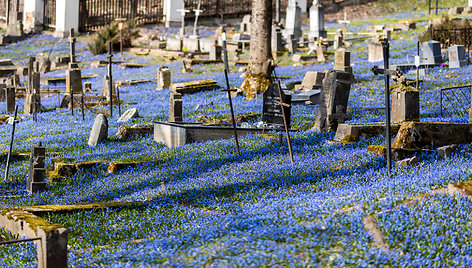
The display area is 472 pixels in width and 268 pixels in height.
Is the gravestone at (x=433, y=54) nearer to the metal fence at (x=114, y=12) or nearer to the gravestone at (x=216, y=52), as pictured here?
the gravestone at (x=216, y=52)

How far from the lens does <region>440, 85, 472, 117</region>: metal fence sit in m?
18.0

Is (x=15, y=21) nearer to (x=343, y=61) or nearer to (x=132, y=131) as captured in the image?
A: (x=343, y=61)

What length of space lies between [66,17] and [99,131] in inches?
1385

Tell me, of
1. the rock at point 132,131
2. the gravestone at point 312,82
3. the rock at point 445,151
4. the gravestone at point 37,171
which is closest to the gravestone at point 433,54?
the gravestone at point 312,82

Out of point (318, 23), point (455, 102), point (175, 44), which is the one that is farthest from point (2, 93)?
point (318, 23)

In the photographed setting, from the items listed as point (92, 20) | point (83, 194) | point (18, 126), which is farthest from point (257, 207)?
point (92, 20)

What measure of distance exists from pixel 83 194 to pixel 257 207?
4.64m

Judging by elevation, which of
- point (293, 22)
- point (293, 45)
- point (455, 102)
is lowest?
point (455, 102)

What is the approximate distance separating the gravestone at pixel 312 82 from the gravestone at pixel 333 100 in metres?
8.15

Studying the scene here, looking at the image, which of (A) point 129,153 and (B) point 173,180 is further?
(A) point 129,153

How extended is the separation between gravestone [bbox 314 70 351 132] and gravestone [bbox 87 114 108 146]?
5580 millimetres

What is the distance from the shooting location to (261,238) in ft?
26.3

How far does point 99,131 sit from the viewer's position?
1844 cm

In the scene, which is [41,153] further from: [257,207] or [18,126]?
[18,126]
